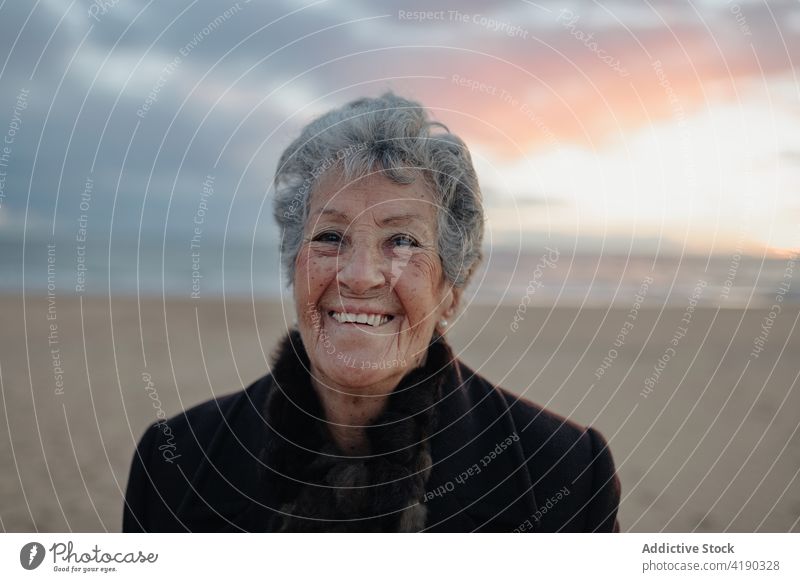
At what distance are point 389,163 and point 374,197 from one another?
0.36 ft

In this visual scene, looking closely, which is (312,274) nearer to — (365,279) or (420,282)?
(365,279)

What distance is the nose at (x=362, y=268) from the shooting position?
2.34 m

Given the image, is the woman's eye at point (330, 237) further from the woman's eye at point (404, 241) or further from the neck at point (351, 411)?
the neck at point (351, 411)

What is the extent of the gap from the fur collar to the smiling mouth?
197 mm

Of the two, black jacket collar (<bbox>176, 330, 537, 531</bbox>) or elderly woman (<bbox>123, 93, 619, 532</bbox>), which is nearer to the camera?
elderly woman (<bbox>123, 93, 619, 532</bbox>)

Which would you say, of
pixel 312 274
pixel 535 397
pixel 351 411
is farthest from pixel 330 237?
pixel 535 397

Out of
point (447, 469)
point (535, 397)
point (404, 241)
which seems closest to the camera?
point (404, 241)

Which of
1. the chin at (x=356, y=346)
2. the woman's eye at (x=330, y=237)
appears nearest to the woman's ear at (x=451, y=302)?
the chin at (x=356, y=346)

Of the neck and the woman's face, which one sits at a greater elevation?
the woman's face

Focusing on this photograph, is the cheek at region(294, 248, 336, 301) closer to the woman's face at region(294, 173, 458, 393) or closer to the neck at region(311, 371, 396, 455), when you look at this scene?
the woman's face at region(294, 173, 458, 393)

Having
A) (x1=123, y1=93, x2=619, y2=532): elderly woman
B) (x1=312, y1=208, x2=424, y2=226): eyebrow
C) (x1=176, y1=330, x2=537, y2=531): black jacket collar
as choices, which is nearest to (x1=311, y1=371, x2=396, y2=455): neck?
(x1=123, y1=93, x2=619, y2=532): elderly woman

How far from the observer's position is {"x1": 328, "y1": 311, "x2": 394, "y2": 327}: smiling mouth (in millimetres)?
2373

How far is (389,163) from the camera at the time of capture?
2250mm

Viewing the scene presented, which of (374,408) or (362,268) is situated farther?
(374,408)
